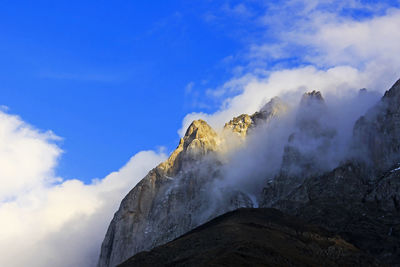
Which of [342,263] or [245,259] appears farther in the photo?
[342,263]

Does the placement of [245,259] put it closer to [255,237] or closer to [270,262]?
[270,262]

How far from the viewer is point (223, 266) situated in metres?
164

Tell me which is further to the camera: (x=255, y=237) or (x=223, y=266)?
(x=255, y=237)

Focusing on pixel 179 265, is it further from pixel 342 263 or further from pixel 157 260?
pixel 342 263

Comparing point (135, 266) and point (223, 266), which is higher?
point (135, 266)

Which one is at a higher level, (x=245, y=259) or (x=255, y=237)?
(x=255, y=237)

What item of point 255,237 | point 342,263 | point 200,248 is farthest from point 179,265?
point 342,263

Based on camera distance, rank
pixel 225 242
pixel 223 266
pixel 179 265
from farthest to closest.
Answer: pixel 225 242 → pixel 179 265 → pixel 223 266

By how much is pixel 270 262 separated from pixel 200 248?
26.8m

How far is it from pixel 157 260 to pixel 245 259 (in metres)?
36.2

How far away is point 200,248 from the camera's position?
194000 millimetres

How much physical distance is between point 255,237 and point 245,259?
92.9 feet

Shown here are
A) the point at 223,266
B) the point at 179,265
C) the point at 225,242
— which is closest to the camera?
the point at 223,266

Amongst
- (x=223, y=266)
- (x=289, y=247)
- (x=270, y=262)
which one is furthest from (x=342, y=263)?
(x=223, y=266)
